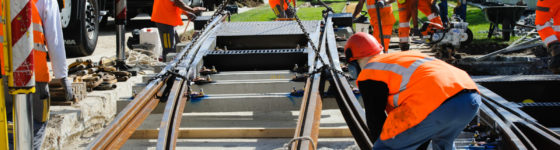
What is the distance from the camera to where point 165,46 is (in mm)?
8062

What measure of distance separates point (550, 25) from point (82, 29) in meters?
5.87

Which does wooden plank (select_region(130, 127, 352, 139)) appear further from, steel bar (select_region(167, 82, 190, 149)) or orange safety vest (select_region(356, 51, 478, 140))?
orange safety vest (select_region(356, 51, 478, 140))

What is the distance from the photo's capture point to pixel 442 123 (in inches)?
116

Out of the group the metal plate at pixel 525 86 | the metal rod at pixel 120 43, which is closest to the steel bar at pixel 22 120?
the metal rod at pixel 120 43

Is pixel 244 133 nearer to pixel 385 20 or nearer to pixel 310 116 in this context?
pixel 310 116

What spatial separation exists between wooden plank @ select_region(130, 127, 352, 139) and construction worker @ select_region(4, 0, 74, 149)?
41.9 inches

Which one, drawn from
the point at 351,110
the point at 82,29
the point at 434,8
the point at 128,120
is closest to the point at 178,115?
the point at 128,120

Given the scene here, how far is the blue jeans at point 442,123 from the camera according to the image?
2.91 metres

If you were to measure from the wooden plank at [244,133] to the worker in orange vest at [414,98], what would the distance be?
1.99 metres

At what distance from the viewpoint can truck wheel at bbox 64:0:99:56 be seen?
7840 millimetres

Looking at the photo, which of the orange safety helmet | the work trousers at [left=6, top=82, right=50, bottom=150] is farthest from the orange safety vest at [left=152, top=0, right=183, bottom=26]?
the orange safety helmet

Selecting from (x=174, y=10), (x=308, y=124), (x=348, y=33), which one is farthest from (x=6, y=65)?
(x=348, y=33)

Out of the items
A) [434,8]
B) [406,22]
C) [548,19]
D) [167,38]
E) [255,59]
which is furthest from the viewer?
[434,8]

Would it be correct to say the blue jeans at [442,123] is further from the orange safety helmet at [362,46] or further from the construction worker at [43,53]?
the construction worker at [43,53]
